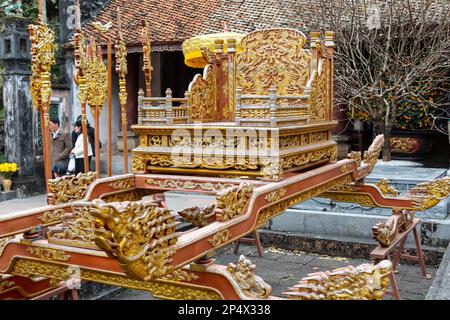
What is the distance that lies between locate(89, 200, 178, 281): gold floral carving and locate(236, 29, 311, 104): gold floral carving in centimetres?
279

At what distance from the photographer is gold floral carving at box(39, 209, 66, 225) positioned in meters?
3.04

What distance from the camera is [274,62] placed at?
15.7 feet

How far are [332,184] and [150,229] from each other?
2.46m

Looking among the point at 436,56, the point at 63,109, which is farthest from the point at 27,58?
the point at 436,56

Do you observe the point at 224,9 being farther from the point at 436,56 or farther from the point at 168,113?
the point at 168,113

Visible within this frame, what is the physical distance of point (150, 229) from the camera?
210 cm

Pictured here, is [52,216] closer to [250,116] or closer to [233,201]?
[233,201]

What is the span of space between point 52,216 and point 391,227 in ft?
9.56

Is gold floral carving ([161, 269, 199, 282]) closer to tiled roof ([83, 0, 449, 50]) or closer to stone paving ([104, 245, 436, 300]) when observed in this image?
stone paving ([104, 245, 436, 300])

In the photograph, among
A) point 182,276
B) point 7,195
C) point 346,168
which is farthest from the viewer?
point 7,195

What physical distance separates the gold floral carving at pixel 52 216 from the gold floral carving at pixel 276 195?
1300mm

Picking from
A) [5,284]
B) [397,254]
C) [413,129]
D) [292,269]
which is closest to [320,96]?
[397,254]

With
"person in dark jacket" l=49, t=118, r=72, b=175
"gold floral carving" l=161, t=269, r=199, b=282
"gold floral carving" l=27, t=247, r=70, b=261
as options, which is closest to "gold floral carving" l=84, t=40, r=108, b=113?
"gold floral carving" l=27, t=247, r=70, b=261

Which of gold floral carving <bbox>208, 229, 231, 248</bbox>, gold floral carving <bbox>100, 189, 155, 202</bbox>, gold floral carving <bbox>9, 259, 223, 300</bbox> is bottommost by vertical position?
gold floral carving <bbox>9, 259, 223, 300</bbox>
